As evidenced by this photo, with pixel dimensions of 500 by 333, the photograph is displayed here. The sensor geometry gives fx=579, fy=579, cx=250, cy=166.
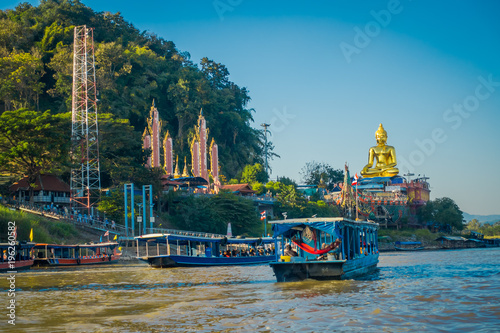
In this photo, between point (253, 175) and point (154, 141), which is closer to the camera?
point (154, 141)

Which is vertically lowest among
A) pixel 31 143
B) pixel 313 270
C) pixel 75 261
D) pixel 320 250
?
pixel 313 270

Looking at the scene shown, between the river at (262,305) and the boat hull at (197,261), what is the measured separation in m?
11.1

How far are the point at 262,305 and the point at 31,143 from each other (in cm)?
3895

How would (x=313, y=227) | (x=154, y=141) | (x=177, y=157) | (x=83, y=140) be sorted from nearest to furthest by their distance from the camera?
(x=313, y=227) < (x=83, y=140) < (x=154, y=141) < (x=177, y=157)

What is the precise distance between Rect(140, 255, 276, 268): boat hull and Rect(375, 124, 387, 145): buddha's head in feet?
40.5

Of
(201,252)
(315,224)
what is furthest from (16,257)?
(315,224)

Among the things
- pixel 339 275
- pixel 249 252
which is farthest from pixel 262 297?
pixel 249 252

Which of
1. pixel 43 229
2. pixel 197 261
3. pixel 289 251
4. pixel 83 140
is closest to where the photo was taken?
pixel 289 251

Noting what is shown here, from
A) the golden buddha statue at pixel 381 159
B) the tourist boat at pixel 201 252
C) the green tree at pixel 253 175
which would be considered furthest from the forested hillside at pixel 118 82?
the golden buddha statue at pixel 381 159

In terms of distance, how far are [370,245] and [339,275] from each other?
899 centimetres

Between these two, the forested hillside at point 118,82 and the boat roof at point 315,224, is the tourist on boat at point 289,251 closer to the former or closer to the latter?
the boat roof at point 315,224

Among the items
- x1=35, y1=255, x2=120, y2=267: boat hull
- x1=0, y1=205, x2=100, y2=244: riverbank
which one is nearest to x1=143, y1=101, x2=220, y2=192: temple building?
x1=0, y1=205, x2=100, y2=244: riverbank

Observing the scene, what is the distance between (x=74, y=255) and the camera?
142 ft

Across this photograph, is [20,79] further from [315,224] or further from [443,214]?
[443,214]
